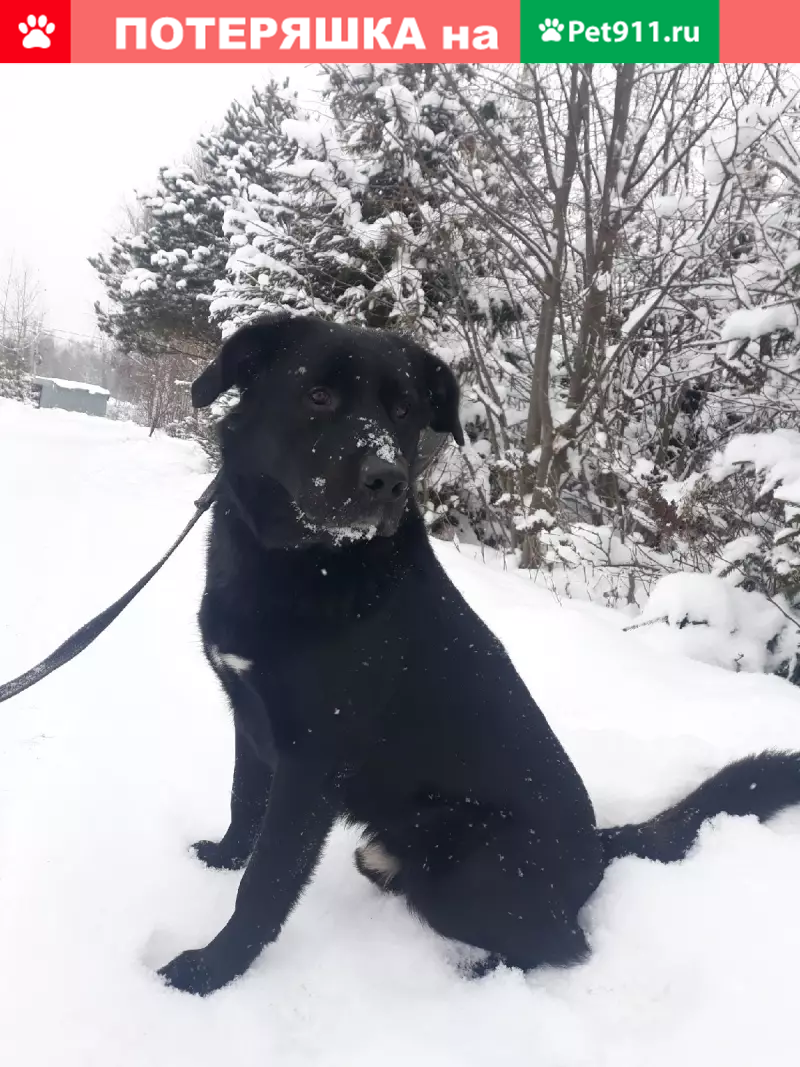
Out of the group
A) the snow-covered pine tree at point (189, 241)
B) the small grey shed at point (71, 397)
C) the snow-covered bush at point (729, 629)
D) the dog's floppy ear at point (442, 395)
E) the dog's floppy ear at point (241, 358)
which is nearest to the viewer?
the dog's floppy ear at point (241, 358)

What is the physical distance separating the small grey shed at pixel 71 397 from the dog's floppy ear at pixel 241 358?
39844mm

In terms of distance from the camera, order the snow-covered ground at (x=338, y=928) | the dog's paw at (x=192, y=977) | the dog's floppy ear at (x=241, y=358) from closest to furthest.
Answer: the snow-covered ground at (x=338, y=928) < the dog's paw at (x=192, y=977) < the dog's floppy ear at (x=241, y=358)

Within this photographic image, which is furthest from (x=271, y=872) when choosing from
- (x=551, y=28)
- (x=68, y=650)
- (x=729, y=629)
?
(x=551, y=28)

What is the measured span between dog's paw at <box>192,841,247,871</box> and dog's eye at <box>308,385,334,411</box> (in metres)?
1.34

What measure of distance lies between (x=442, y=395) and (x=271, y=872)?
4.98ft

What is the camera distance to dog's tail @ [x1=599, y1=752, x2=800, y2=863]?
6.03ft

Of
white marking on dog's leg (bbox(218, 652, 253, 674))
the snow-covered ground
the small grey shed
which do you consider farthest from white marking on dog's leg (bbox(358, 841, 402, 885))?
the small grey shed

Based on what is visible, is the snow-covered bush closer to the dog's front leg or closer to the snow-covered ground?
the snow-covered ground

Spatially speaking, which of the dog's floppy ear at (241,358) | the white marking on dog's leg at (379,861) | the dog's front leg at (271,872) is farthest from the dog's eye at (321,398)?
the white marking on dog's leg at (379,861)

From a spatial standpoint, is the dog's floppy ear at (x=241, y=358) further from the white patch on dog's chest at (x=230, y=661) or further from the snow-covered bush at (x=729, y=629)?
the snow-covered bush at (x=729, y=629)

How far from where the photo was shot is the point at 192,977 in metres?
1.50

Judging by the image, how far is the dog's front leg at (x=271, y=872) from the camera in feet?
5.00

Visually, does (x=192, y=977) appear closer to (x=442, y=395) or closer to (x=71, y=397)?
(x=442, y=395)

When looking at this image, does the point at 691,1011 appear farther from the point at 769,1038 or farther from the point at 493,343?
the point at 493,343
